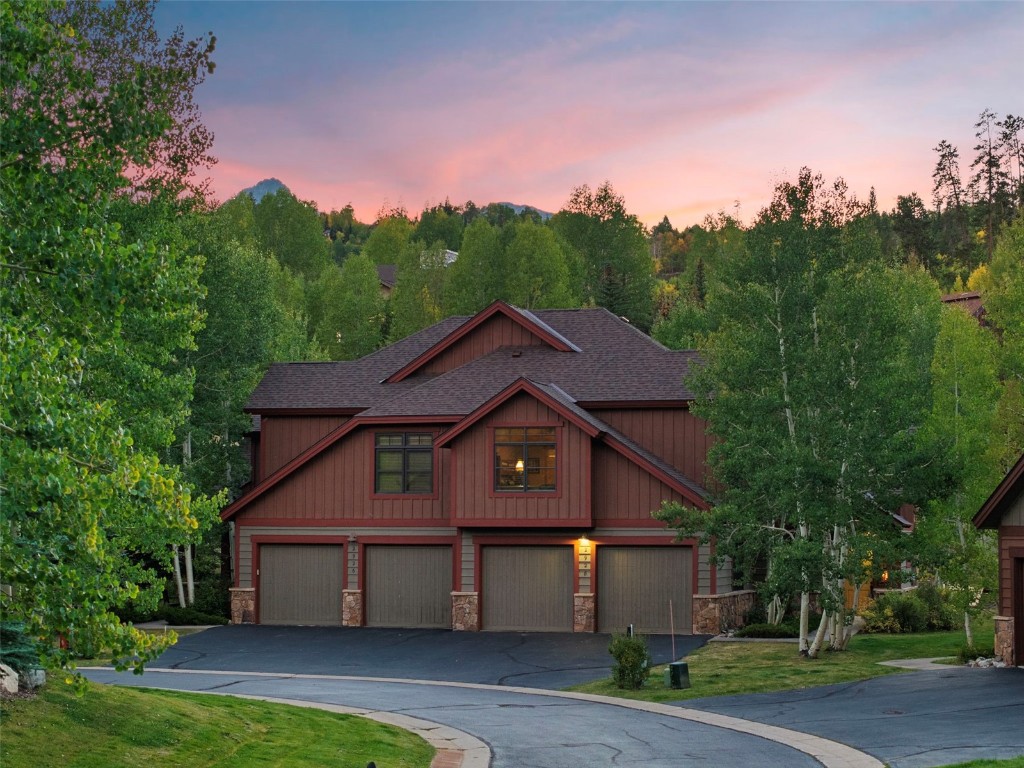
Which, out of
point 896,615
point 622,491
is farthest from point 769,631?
point 622,491

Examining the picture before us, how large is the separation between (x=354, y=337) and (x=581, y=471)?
45.6 meters

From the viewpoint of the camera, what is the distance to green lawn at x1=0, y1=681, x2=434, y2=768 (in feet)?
47.6

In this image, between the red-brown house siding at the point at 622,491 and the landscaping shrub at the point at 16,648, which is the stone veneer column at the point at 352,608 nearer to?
the red-brown house siding at the point at 622,491

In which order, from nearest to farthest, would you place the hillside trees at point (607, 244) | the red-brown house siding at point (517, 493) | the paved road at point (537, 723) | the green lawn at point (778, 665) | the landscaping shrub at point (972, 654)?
1. the paved road at point (537, 723)
2. the green lawn at point (778, 665)
3. the landscaping shrub at point (972, 654)
4. the red-brown house siding at point (517, 493)
5. the hillside trees at point (607, 244)

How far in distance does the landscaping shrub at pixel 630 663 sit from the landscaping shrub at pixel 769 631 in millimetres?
8527

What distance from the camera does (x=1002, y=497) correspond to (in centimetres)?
2747

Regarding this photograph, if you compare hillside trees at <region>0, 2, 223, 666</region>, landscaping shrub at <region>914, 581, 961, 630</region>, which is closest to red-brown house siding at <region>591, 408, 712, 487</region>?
landscaping shrub at <region>914, 581, 961, 630</region>

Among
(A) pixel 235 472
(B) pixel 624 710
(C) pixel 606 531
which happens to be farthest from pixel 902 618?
(A) pixel 235 472

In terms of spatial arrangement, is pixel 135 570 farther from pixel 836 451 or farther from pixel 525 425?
pixel 836 451

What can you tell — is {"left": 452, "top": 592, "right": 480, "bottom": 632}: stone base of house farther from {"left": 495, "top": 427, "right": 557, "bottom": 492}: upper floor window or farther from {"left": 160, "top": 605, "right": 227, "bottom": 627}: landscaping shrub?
{"left": 160, "top": 605, "right": 227, "bottom": 627}: landscaping shrub

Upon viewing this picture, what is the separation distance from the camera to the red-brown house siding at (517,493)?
35719mm

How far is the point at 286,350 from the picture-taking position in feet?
194

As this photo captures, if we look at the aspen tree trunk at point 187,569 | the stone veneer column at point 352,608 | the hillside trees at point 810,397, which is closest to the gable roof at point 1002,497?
the hillside trees at point 810,397

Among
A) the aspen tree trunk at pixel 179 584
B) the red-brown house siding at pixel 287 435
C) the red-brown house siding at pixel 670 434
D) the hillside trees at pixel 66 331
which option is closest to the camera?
the hillside trees at pixel 66 331
